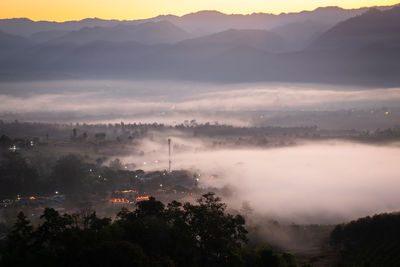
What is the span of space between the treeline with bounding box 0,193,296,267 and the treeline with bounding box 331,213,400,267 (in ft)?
Result: 54.6

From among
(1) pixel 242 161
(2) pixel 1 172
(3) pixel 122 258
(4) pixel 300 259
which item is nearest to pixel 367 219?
(4) pixel 300 259

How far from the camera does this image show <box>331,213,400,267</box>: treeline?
49.3m

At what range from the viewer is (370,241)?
54469 millimetres

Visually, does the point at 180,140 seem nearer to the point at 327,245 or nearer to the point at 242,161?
the point at 242,161

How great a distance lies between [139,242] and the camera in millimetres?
32438

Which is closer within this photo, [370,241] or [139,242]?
[139,242]

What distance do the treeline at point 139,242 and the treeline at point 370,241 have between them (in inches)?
655

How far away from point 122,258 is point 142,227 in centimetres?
547

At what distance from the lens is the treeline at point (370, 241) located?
1940 inches

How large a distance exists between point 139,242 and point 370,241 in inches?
1262

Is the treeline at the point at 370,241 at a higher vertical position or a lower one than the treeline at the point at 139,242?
lower

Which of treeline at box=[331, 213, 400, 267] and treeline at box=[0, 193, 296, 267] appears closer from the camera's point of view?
treeline at box=[0, 193, 296, 267]

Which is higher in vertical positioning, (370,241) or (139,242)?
(139,242)

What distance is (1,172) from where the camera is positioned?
8831 cm
